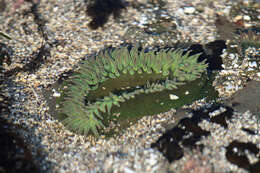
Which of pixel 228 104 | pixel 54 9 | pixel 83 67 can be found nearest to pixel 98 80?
pixel 83 67

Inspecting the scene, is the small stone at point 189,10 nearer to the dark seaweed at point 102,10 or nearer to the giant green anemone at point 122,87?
the dark seaweed at point 102,10

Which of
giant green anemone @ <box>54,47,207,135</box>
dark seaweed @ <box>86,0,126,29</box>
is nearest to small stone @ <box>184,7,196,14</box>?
dark seaweed @ <box>86,0,126,29</box>

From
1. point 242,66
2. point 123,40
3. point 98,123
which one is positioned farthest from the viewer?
A: point 123,40

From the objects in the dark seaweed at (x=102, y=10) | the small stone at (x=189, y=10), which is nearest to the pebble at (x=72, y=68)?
the small stone at (x=189, y=10)

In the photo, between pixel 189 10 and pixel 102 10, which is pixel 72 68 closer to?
pixel 102 10

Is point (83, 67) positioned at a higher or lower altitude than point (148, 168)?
higher

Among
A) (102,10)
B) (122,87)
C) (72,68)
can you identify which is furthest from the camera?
(102,10)

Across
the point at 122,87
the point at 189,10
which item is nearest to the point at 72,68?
the point at 122,87

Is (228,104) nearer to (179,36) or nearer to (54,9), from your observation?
(179,36)
